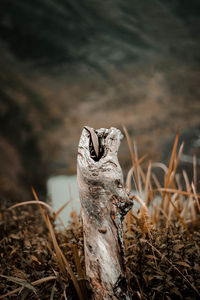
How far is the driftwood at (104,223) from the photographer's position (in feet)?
1.99

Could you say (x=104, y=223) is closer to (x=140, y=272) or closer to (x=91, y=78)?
(x=140, y=272)


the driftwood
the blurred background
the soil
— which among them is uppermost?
the blurred background

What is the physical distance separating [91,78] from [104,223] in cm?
273

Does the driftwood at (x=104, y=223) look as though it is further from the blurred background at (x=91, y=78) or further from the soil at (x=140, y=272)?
the blurred background at (x=91, y=78)

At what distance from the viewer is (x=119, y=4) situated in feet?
8.71

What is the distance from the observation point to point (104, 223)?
62 centimetres

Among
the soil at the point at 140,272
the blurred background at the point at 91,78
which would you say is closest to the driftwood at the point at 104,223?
the soil at the point at 140,272

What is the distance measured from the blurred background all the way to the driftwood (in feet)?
6.64

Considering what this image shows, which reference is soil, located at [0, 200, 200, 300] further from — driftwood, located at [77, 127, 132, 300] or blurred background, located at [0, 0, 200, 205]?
blurred background, located at [0, 0, 200, 205]

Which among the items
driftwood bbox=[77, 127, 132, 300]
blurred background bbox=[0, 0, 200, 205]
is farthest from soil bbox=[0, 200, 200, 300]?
blurred background bbox=[0, 0, 200, 205]

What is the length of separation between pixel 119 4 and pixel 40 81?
4.98 ft

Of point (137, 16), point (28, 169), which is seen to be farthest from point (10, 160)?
point (137, 16)

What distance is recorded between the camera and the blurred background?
263 cm

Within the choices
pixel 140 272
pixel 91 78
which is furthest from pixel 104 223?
pixel 91 78
